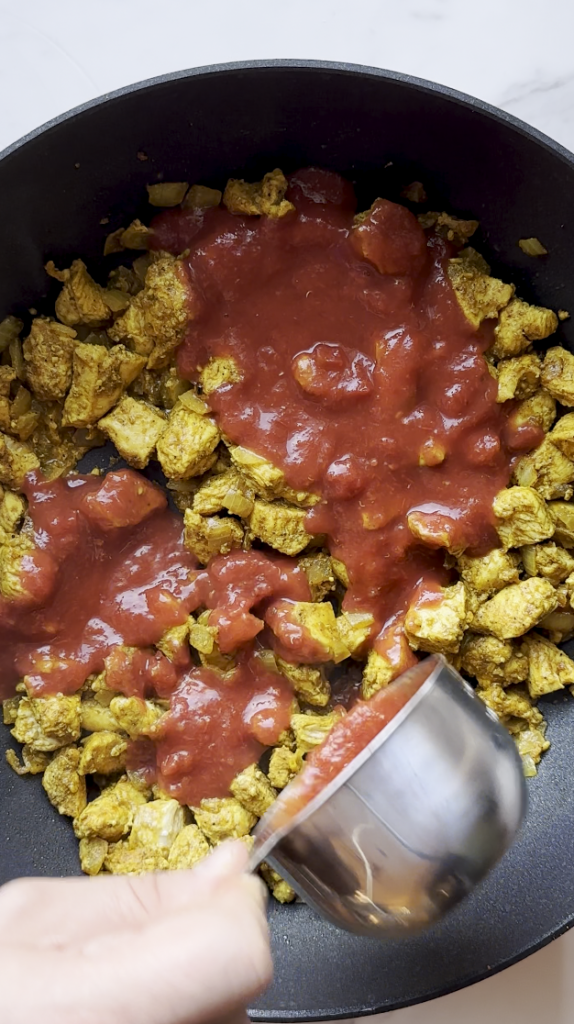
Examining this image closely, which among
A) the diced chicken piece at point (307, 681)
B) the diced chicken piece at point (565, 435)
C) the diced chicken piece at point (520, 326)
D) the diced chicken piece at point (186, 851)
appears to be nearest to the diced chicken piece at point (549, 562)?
the diced chicken piece at point (565, 435)

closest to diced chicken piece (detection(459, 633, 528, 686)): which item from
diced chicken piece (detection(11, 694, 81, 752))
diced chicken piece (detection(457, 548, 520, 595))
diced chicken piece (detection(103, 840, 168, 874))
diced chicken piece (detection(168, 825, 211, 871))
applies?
diced chicken piece (detection(457, 548, 520, 595))

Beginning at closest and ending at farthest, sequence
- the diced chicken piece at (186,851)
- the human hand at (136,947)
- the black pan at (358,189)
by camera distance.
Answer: the human hand at (136,947) → the black pan at (358,189) → the diced chicken piece at (186,851)

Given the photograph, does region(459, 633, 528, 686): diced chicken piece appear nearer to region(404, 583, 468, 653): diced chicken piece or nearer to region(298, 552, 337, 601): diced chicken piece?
region(404, 583, 468, 653): diced chicken piece

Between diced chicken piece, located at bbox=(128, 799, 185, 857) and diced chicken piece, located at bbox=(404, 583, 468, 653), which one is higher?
diced chicken piece, located at bbox=(404, 583, 468, 653)

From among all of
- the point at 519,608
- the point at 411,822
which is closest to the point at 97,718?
the point at 411,822

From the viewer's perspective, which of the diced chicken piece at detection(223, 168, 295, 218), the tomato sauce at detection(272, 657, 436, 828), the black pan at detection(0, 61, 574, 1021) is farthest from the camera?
the diced chicken piece at detection(223, 168, 295, 218)

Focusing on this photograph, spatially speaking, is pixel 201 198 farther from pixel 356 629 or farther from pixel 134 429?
Answer: pixel 356 629

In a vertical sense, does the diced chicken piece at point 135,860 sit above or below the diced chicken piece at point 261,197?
below

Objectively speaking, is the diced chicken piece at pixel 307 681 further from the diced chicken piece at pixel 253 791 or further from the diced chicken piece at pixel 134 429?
the diced chicken piece at pixel 134 429
